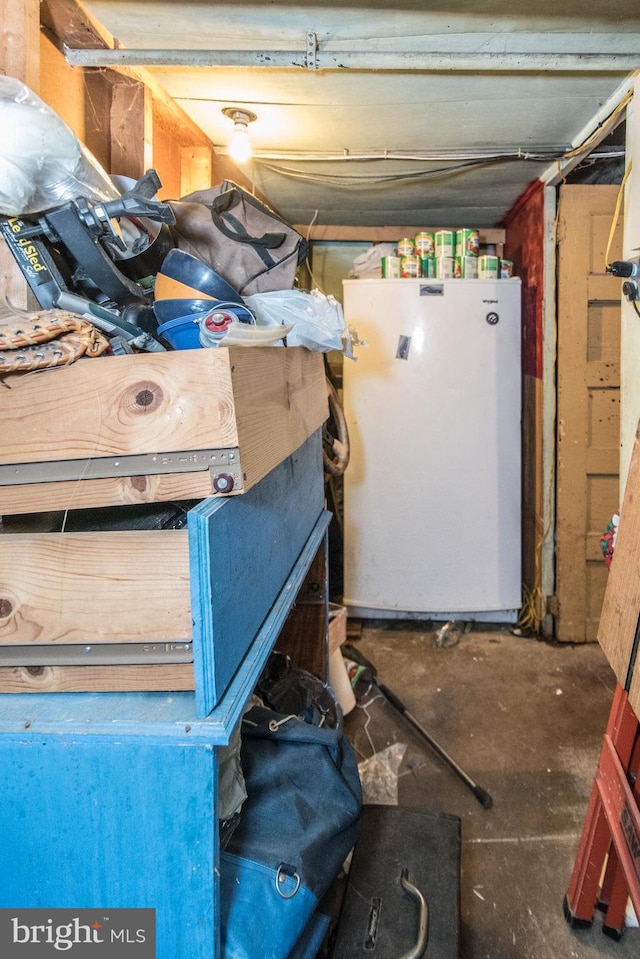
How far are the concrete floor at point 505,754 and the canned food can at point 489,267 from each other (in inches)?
66.6

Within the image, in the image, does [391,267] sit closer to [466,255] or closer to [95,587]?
[466,255]

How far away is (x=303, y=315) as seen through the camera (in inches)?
44.7

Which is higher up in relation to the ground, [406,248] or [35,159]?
[406,248]

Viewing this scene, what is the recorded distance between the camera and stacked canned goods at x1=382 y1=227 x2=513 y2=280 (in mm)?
2738

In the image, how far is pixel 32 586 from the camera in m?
0.73

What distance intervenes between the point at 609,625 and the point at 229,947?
34.9 inches

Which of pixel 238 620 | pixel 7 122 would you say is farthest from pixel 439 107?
pixel 238 620

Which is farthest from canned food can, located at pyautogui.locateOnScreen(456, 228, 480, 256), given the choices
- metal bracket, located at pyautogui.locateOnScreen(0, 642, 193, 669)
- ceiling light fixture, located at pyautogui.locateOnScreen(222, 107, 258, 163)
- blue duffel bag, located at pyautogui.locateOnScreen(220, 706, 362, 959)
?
metal bracket, located at pyautogui.locateOnScreen(0, 642, 193, 669)

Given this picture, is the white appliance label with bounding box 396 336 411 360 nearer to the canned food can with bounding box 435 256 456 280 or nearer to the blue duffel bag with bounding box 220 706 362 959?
the canned food can with bounding box 435 256 456 280

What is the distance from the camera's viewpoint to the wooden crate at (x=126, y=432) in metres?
0.69

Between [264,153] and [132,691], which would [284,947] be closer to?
[132,691]

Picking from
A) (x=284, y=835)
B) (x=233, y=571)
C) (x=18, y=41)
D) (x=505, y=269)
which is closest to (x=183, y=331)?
(x=233, y=571)

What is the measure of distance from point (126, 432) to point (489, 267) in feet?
A: 8.01

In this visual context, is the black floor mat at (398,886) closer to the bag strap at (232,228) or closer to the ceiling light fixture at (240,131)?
the bag strap at (232,228)
